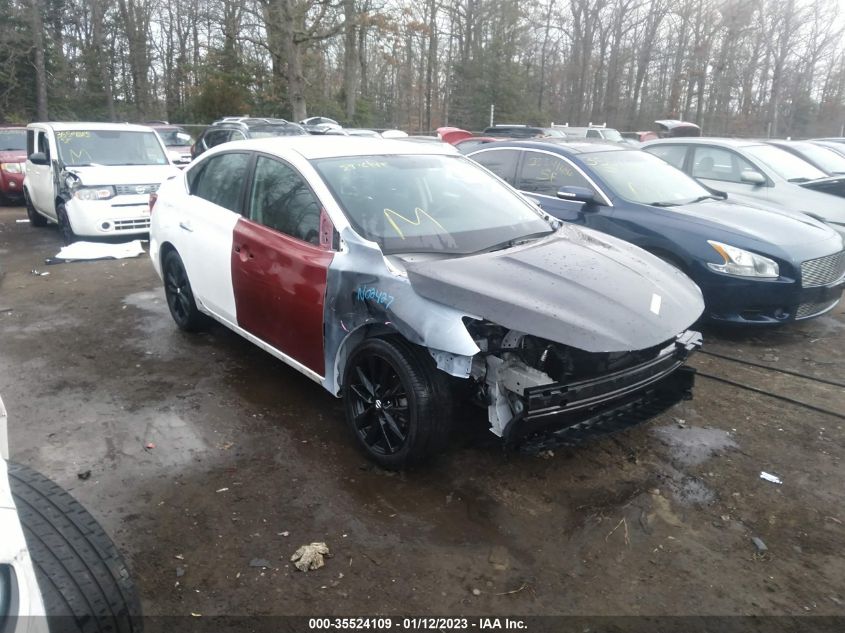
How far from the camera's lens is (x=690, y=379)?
3.84 m

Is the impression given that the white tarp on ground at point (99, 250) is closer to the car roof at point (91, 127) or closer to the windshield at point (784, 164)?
the car roof at point (91, 127)

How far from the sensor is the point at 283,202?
4246mm

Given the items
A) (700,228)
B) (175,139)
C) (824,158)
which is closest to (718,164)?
(700,228)

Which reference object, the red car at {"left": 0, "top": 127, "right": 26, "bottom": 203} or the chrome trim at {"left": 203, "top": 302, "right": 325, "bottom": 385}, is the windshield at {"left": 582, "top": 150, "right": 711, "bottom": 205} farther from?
the red car at {"left": 0, "top": 127, "right": 26, "bottom": 203}

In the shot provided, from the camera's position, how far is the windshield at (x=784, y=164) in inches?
332

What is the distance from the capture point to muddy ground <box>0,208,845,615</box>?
9.10 feet

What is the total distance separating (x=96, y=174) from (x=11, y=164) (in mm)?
6965

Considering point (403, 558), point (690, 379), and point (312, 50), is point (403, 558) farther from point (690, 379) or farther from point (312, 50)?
point (312, 50)

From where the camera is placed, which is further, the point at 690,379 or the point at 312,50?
the point at 312,50

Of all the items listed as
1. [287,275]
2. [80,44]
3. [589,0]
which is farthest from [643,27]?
[287,275]

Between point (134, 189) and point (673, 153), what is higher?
point (673, 153)

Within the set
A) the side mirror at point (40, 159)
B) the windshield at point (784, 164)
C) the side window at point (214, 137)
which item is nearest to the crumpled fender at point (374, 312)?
the windshield at point (784, 164)

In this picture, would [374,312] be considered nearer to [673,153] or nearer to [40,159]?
[673,153]

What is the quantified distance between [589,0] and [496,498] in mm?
41208
